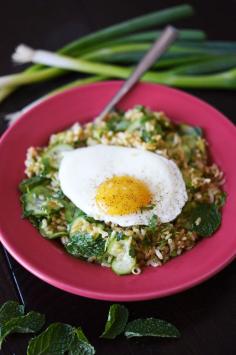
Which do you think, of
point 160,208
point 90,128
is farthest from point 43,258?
point 90,128

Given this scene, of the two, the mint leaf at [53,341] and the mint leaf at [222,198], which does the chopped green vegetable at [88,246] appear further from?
the mint leaf at [222,198]

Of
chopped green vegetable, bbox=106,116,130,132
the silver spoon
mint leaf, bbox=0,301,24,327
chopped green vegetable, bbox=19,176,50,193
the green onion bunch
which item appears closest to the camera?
mint leaf, bbox=0,301,24,327

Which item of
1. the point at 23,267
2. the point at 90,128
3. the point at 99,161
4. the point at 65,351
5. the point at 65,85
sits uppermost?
the point at 65,85

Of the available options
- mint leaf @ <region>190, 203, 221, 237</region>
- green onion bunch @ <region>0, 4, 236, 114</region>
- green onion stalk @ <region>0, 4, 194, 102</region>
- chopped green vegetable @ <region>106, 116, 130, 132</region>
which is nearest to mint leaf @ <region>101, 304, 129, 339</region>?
mint leaf @ <region>190, 203, 221, 237</region>

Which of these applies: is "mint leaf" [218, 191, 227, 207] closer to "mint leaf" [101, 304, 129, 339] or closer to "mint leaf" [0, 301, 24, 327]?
"mint leaf" [101, 304, 129, 339]

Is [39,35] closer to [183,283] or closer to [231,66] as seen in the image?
[231,66]

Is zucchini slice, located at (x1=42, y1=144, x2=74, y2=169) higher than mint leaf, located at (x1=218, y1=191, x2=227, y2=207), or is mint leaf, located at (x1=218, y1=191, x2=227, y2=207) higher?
zucchini slice, located at (x1=42, y1=144, x2=74, y2=169)

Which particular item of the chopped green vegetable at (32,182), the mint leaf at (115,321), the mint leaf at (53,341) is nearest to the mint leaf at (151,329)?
the mint leaf at (115,321)

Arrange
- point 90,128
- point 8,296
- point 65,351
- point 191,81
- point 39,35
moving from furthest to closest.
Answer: point 39,35, point 191,81, point 90,128, point 8,296, point 65,351

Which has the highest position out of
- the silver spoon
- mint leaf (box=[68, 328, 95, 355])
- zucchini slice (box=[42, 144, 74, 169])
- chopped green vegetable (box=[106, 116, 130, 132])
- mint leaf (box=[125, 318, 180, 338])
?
the silver spoon
